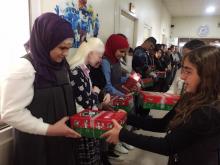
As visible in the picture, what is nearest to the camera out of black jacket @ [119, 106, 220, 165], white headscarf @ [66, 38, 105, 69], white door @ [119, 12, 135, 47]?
black jacket @ [119, 106, 220, 165]

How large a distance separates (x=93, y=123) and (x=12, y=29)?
2.84 feet

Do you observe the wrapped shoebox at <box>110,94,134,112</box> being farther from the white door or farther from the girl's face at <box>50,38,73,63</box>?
the white door

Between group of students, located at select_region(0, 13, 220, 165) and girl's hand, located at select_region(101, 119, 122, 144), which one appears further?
girl's hand, located at select_region(101, 119, 122, 144)

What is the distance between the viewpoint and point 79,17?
88.4 inches

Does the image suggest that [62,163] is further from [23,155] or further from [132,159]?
[132,159]

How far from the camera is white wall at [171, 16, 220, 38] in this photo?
36.0 feet

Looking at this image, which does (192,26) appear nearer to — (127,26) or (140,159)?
(127,26)

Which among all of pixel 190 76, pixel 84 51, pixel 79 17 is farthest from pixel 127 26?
pixel 190 76

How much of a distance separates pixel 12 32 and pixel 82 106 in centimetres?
67

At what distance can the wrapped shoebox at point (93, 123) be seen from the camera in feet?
3.98

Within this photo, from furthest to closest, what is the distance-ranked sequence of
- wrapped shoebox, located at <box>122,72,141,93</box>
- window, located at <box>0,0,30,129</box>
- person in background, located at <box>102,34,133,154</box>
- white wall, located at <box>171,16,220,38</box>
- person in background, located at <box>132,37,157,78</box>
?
white wall, located at <box>171,16,220,38</box>
person in background, located at <box>132,37,157,78</box>
wrapped shoebox, located at <box>122,72,141,93</box>
person in background, located at <box>102,34,133,154</box>
window, located at <box>0,0,30,129</box>

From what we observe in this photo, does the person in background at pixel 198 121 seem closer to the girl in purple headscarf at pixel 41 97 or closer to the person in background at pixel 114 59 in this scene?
the girl in purple headscarf at pixel 41 97

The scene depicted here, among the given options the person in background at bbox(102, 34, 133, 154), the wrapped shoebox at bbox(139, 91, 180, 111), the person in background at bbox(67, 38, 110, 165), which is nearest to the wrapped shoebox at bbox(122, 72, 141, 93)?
the person in background at bbox(102, 34, 133, 154)

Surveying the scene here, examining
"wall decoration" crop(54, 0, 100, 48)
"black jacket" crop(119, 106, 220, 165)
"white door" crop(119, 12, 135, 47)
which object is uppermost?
"white door" crop(119, 12, 135, 47)
